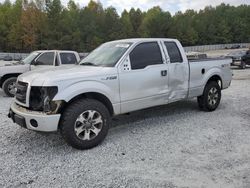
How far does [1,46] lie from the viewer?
61.6 metres

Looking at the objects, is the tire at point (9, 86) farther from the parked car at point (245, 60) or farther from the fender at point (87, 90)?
the parked car at point (245, 60)

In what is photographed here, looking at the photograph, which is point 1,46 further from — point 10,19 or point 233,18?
point 233,18

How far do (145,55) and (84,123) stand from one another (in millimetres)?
1970

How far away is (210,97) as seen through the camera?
741 centimetres

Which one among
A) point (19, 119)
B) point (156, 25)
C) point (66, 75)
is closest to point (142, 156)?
point (66, 75)

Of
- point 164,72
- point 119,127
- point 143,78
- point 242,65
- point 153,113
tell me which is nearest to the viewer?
point 143,78

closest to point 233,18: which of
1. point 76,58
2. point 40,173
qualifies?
point 76,58

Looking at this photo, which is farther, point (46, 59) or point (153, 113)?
point (46, 59)

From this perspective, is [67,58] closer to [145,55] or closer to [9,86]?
[9,86]

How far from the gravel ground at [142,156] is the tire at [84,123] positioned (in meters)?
0.18

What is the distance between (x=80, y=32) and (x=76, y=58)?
55.5 meters

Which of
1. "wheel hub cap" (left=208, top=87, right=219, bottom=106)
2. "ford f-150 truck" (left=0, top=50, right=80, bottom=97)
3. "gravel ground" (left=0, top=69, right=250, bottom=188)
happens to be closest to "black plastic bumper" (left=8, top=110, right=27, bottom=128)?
"gravel ground" (left=0, top=69, right=250, bottom=188)

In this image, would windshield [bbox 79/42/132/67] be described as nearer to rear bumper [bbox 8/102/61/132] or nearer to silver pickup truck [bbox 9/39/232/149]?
silver pickup truck [bbox 9/39/232/149]

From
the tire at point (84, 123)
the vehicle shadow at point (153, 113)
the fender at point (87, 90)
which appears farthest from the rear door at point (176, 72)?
the tire at point (84, 123)
